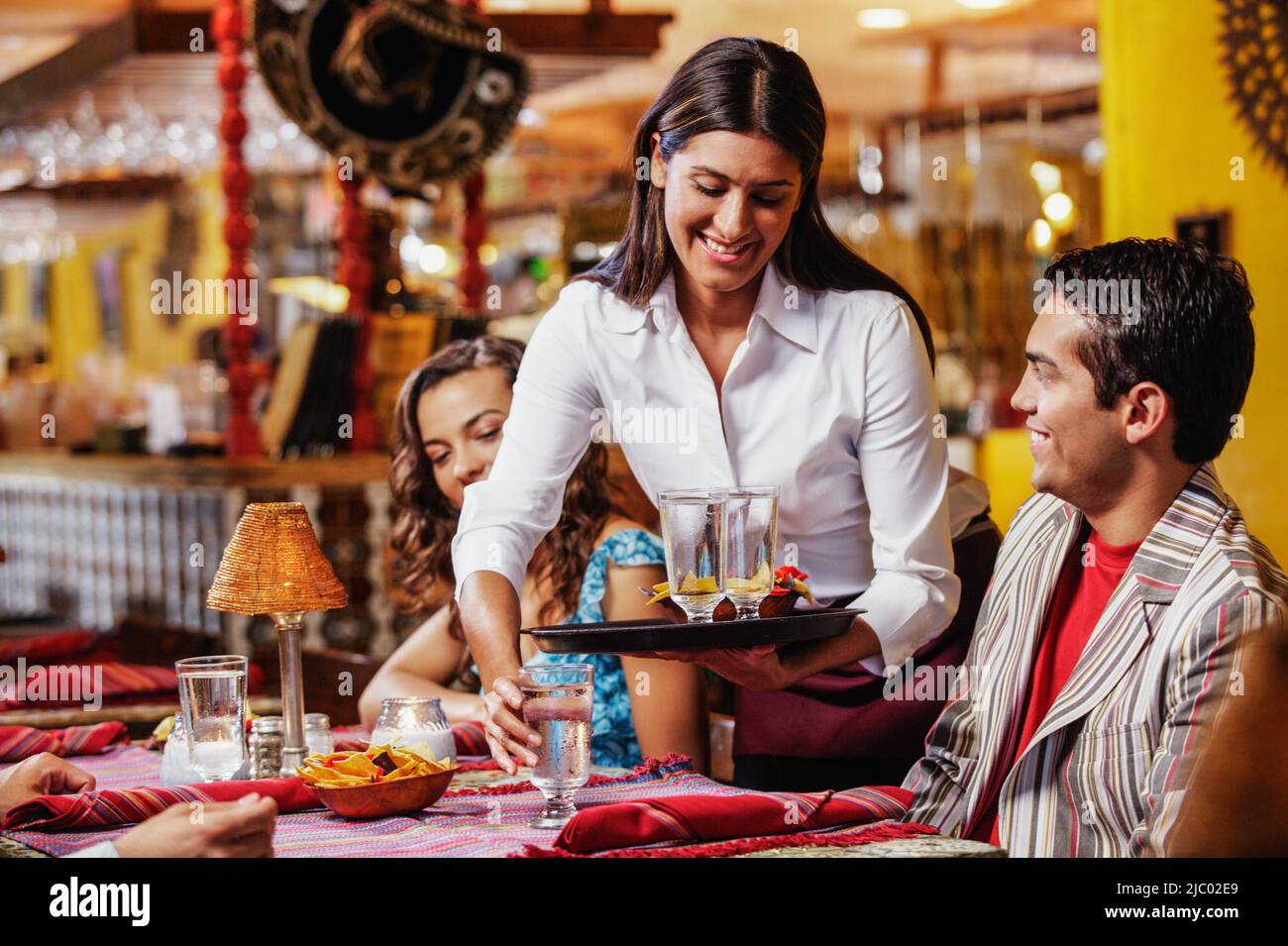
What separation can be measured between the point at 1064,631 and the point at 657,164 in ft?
2.74

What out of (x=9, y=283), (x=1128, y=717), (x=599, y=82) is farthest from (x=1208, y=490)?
(x=9, y=283)

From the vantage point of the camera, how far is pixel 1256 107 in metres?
5.10

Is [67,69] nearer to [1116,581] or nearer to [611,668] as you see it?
[611,668]

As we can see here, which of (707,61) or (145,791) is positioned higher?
(707,61)

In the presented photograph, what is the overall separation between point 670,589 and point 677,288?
595 mm

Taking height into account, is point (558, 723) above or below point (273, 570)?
below

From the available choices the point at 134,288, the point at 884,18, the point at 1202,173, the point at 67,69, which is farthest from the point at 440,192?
the point at 134,288

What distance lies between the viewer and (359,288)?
17.6 feet

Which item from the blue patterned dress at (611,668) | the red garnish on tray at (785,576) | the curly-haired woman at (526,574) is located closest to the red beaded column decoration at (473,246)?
the curly-haired woman at (526,574)

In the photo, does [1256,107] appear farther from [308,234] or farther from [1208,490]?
[308,234]

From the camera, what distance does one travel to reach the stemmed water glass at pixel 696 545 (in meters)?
1.80

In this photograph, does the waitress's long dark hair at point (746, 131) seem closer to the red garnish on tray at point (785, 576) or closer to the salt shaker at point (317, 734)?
the red garnish on tray at point (785, 576)

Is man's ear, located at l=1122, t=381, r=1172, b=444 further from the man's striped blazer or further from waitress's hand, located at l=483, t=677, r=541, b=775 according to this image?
waitress's hand, located at l=483, t=677, r=541, b=775

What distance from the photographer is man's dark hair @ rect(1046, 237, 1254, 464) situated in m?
1.84
